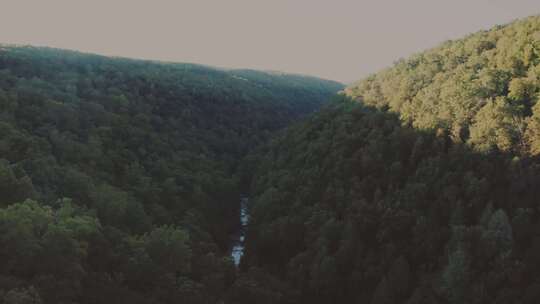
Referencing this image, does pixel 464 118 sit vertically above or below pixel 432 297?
above

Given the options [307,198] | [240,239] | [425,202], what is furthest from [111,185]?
[425,202]

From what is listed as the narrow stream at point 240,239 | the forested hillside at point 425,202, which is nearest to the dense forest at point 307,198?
the forested hillside at point 425,202

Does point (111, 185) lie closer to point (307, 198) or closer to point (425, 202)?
point (307, 198)

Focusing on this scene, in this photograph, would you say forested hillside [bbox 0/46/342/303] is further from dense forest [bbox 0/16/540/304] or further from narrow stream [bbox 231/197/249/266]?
narrow stream [bbox 231/197/249/266]

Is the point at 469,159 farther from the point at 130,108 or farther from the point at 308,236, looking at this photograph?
the point at 130,108

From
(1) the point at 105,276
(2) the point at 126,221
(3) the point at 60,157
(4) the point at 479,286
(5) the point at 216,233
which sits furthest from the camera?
(5) the point at 216,233

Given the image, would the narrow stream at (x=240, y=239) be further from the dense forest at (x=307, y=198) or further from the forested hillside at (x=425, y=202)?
the forested hillside at (x=425, y=202)

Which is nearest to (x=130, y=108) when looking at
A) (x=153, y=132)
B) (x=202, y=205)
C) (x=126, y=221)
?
(x=153, y=132)
